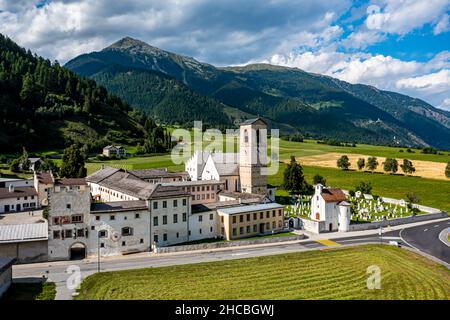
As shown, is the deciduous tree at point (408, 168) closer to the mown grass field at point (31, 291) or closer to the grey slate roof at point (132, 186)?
the grey slate roof at point (132, 186)

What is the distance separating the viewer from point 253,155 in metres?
78.9

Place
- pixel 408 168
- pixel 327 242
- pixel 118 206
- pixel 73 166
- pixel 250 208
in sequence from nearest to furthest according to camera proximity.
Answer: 1. pixel 118 206
2. pixel 327 242
3. pixel 250 208
4. pixel 73 166
5. pixel 408 168

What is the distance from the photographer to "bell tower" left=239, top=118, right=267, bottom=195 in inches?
3100

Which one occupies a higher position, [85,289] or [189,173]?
[189,173]

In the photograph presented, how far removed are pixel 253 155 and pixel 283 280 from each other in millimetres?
42578

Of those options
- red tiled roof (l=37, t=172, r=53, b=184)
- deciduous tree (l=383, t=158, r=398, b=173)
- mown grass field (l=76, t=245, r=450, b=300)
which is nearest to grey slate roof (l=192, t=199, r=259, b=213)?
mown grass field (l=76, t=245, r=450, b=300)

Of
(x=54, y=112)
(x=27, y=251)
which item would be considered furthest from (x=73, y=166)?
(x=54, y=112)

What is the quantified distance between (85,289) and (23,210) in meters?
47.3

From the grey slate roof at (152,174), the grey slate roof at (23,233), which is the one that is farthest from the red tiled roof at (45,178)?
the grey slate roof at (23,233)

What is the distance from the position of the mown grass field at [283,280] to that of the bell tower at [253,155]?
32.6m

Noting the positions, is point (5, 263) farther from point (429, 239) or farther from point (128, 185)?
point (429, 239)
